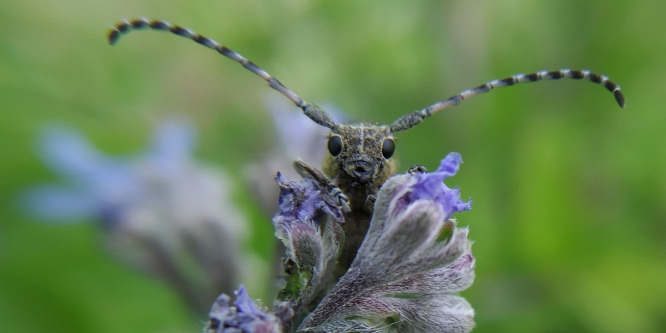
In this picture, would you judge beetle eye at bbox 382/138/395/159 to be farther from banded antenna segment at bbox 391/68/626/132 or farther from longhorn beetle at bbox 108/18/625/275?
banded antenna segment at bbox 391/68/626/132

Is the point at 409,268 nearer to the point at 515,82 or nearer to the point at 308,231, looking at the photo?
the point at 308,231

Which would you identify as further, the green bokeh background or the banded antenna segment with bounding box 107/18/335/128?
the green bokeh background

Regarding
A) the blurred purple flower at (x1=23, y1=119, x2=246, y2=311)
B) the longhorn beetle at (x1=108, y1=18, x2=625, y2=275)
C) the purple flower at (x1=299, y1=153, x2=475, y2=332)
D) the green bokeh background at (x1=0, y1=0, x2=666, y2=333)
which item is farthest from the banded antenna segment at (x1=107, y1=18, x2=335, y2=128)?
the green bokeh background at (x1=0, y1=0, x2=666, y2=333)

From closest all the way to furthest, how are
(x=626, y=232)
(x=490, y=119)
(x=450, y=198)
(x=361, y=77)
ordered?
(x=450, y=198) → (x=626, y=232) → (x=490, y=119) → (x=361, y=77)

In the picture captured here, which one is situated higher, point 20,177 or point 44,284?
point 20,177

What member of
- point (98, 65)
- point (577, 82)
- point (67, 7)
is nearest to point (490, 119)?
point (577, 82)

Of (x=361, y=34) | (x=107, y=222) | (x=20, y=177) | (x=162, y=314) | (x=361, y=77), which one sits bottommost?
(x=162, y=314)

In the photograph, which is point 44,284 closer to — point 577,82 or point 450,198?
point 450,198
